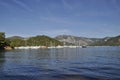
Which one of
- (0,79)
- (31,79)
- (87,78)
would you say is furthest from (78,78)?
(0,79)

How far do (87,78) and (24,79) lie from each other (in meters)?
10.4

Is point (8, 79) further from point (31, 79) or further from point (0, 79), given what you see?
point (31, 79)

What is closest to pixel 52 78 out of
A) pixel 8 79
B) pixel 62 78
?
pixel 62 78

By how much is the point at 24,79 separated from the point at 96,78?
39.0 ft

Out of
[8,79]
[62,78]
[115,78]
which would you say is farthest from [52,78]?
[115,78]

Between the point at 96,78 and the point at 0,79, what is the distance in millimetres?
15753

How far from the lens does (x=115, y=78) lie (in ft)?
119

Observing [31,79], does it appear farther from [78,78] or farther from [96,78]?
[96,78]

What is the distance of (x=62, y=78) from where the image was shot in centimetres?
3725

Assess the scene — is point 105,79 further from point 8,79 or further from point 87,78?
point 8,79

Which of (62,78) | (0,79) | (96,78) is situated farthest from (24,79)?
(96,78)

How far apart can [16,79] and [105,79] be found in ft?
47.5

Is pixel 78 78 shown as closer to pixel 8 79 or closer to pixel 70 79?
pixel 70 79

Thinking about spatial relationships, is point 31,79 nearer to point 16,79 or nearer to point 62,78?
point 16,79
